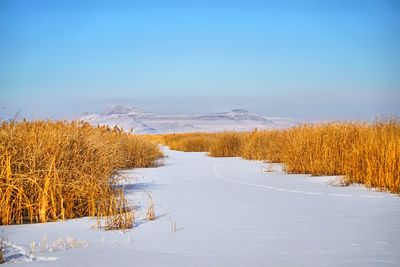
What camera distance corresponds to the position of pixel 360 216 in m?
5.15

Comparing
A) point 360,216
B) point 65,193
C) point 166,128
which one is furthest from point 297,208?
point 166,128

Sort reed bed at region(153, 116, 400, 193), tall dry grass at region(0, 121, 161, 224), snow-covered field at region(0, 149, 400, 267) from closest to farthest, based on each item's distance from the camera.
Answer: snow-covered field at region(0, 149, 400, 267) < tall dry grass at region(0, 121, 161, 224) < reed bed at region(153, 116, 400, 193)

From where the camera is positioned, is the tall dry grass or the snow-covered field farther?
the tall dry grass

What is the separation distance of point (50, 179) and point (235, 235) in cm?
232

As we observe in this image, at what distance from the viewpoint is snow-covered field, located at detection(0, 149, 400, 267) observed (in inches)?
134

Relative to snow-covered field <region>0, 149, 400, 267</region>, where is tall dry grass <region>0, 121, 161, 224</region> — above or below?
above

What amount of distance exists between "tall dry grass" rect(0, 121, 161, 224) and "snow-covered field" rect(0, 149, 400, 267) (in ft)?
1.09

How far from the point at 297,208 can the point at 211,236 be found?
1.93 meters

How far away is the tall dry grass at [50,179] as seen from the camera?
17.0ft

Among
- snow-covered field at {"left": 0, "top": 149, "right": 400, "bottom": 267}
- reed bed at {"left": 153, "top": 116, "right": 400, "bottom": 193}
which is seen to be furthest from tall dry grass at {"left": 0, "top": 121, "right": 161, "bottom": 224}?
reed bed at {"left": 153, "top": 116, "right": 400, "bottom": 193}

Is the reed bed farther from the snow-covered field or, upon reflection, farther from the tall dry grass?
the tall dry grass

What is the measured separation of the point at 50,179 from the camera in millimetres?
5418

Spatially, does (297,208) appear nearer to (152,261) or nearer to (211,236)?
(211,236)

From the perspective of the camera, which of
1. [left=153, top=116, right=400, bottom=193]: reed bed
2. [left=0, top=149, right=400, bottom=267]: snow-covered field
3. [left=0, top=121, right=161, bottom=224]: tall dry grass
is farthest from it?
[left=153, top=116, right=400, bottom=193]: reed bed
